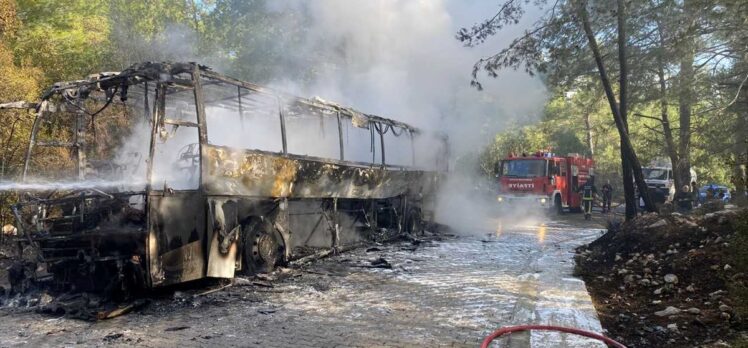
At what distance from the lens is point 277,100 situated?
8.19 m

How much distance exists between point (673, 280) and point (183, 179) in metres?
6.28

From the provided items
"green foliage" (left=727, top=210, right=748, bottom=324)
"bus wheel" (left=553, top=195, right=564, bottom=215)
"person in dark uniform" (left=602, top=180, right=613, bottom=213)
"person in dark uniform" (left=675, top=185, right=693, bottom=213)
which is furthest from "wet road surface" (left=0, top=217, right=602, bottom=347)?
"person in dark uniform" (left=602, top=180, right=613, bottom=213)

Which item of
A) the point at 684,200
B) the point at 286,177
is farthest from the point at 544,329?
the point at 684,200

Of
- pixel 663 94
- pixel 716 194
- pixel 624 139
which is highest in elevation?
pixel 663 94

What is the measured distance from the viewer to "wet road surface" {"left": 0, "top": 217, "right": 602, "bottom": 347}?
474 cm

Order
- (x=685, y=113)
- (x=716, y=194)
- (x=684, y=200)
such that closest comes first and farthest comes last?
(x=684, y=200) → (x=685, y=113) → (x=716, y=194)

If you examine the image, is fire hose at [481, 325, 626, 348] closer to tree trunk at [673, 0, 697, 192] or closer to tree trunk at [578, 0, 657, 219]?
tree trunk at [673, 0, 697, 192]

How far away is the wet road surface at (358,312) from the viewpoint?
4738 mm

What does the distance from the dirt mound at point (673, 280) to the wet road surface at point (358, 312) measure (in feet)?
1.24

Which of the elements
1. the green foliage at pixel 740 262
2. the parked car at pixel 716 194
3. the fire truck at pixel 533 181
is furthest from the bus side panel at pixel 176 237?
the fire truck at pixel 533 181

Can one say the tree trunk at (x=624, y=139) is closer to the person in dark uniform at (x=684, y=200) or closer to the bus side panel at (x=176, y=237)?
the person in dark uniform at (x=684, y=200)

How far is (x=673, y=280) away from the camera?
6.29 metres

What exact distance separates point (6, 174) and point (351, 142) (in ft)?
20.5

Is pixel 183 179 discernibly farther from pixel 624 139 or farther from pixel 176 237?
pixel 624 139
